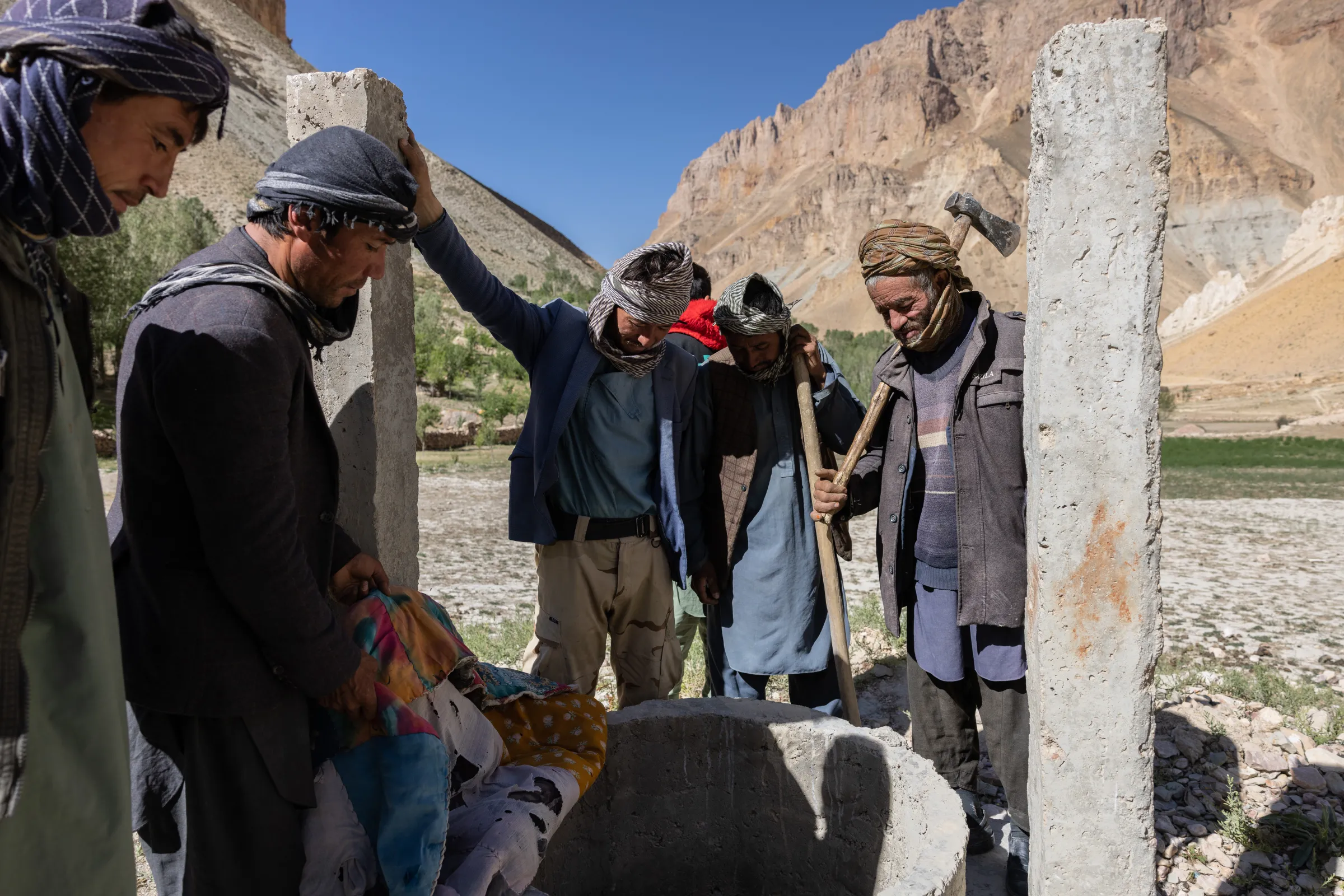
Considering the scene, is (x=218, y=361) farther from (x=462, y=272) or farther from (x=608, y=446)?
(x=608, y=446)

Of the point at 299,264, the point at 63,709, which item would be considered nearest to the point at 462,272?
the point at 299,264

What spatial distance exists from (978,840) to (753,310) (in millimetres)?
1975

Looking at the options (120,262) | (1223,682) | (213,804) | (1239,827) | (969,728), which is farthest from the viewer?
(120,262)

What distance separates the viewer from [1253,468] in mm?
17141

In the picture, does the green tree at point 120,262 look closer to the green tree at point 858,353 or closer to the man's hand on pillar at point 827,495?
the man's hand on pillar at point 827,495

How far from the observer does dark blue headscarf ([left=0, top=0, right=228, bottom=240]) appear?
1.17 meters

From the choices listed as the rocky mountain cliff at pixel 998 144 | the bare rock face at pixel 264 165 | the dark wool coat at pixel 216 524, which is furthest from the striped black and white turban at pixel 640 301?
the rocky mountain cliff at pixel 998 144

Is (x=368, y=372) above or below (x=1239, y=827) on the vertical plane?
above

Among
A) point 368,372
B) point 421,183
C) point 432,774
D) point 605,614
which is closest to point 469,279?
point 421,183

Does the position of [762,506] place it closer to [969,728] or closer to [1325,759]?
[969,728]

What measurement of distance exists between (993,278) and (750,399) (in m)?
57.8

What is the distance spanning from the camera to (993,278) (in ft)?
185

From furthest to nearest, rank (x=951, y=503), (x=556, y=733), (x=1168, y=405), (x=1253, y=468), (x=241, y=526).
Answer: (x=1168, y=405) < (x=1253, y=468) < (x=951, y=503) < (x=556, y=733) < (x=241, y=526)

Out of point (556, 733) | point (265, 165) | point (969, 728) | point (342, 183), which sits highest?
point (265, 165)
